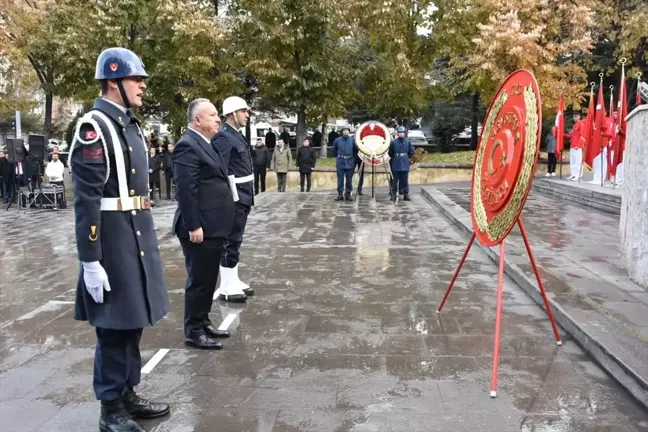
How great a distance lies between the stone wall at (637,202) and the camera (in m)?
6.41

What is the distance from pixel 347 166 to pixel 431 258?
7.31m

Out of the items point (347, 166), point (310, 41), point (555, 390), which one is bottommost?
point (555, 390)

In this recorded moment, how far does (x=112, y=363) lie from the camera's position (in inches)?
135

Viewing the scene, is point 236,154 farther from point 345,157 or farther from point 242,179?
point 345,157

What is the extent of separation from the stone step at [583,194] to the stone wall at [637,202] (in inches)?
226

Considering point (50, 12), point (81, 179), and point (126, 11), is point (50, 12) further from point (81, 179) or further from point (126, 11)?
point (81, 179)

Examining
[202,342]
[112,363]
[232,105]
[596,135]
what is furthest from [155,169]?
[112,363]

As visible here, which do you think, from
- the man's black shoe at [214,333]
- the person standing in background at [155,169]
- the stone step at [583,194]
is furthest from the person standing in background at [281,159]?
the man's black shoe at [214,333]

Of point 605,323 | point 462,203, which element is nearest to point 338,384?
point 605,323

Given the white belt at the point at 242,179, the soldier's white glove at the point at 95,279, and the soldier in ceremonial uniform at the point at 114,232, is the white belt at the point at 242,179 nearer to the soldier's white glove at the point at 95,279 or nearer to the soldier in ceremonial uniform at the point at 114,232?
the soldier in ceremonial uniform at the point at 114,232

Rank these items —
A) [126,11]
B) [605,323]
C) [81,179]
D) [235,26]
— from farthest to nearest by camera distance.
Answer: [235,26] → [126,11] → [605,323] → [81,179]

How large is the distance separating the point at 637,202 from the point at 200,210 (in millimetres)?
4799

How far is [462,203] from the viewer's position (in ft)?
48.0

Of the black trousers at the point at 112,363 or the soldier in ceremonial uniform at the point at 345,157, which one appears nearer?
the black trousers at the point at 112,363
